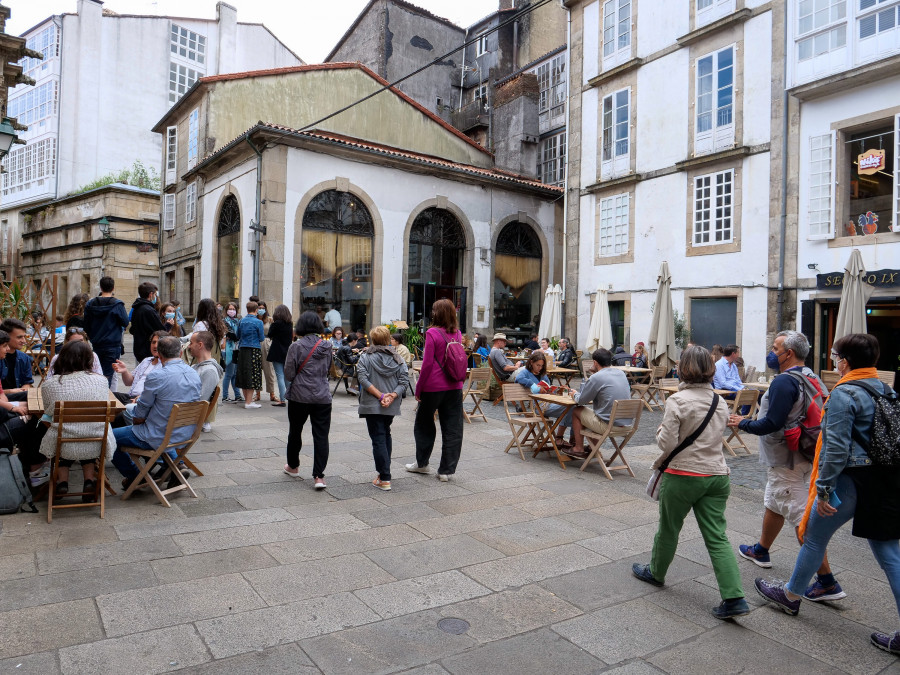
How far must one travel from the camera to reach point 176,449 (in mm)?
5379

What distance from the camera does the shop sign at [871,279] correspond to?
1232cm

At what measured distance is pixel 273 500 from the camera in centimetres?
544

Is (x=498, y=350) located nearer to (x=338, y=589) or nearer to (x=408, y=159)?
(x=338, y=589)

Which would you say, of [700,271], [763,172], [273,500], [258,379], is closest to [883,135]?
[763,172]

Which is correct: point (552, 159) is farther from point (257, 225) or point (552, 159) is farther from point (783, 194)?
point (257, 225)

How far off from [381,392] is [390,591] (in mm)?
2466

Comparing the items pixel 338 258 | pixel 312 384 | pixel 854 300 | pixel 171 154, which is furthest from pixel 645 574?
pixel 171 154

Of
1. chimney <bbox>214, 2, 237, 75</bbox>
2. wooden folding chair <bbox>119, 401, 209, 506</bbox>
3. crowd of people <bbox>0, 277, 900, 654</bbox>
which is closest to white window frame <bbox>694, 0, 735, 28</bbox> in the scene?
crowd of people <bbox>0, 277, 900, 654</bbox>

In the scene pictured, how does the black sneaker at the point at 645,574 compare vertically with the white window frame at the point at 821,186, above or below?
below

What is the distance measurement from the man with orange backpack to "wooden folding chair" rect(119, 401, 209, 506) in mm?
4092

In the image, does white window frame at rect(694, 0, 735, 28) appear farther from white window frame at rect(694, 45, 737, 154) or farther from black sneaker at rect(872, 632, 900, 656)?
black sneaker at rect(872, 632, 900, 656)

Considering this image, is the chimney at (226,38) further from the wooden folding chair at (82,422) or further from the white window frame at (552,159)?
the wooden folding chair at (82,422)

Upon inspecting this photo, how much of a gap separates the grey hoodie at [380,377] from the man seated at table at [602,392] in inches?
83.2

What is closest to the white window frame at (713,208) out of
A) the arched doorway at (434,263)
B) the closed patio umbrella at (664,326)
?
the closed patio umbrella at (664,326)
